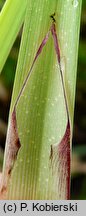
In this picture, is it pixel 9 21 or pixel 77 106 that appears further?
pixel 77 106

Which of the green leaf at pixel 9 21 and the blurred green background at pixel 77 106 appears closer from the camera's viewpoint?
the green leaf at pixel 9 21

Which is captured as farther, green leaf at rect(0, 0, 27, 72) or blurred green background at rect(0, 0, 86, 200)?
blurred green background at rect(0, 0, 86, 200)

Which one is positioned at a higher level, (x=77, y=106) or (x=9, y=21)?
(x=9, y=21)

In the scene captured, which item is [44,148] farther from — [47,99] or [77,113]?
[77,113]

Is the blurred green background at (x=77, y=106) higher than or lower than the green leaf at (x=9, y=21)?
lower

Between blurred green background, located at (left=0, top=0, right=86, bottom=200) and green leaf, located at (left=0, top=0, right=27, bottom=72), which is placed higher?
green leaf, located at (left=0, top=0, right=27, bottom=72)

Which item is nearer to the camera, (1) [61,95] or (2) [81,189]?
(1) [61,95]

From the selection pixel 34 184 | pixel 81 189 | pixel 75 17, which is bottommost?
pixel 81 189

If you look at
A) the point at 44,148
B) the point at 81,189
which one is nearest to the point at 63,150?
the point at 44,148
